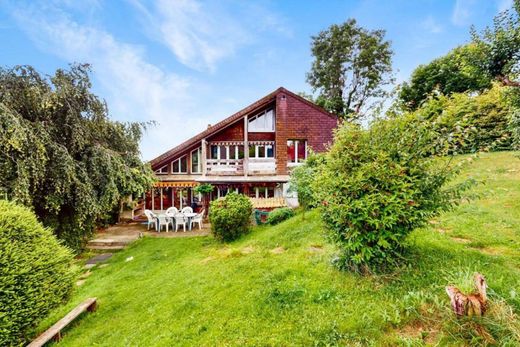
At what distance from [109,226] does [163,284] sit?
1246cm

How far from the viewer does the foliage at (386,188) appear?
4051 mm

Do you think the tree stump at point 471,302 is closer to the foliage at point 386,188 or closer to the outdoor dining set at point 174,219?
the foliage at point 386,188

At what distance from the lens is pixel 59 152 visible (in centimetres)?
902

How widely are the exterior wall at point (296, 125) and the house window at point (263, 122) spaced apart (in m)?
1.39

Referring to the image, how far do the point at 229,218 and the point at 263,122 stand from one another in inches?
459

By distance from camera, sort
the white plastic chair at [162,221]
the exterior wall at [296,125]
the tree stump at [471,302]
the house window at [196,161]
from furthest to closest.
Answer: the house window at [196,161]
the exterior wall at [296,125]
the white plastic chair at [162,221]
the tree stump at [471,302]

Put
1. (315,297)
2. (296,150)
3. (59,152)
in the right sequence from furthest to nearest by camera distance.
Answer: (296,150) → (59,152) → (315,297)

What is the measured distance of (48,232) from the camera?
5.19 metres

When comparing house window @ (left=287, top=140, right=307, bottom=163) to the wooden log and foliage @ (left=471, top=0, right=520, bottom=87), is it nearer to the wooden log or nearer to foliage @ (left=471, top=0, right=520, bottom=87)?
foliage @ (left=471, top=0, right=520, bottom=87)

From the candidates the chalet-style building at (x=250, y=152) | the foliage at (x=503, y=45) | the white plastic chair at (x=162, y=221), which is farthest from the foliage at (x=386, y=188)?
the chalet-style building at (x=250, y=152)

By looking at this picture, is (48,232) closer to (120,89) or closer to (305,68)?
(120,89)

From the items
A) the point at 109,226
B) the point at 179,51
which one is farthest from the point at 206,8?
the point at 109,226

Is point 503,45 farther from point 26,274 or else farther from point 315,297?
point 26,274

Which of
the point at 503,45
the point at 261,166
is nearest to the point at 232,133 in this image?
the point at 261,166
